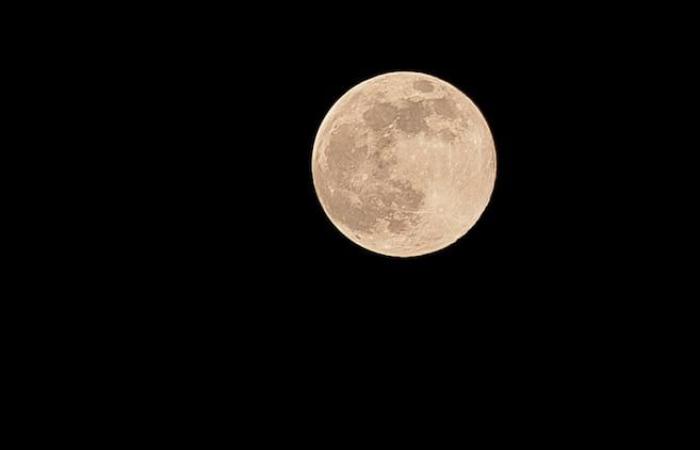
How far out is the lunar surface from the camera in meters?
4.84

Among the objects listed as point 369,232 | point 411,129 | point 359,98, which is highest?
point 359,98

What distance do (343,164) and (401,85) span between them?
768 mm

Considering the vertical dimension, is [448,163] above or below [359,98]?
below

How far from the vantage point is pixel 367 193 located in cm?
496

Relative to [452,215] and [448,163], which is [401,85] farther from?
[452,215]

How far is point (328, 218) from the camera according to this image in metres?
5.71

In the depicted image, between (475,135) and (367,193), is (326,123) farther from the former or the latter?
(475,135)

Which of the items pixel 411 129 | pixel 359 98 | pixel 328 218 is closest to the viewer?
pixel 411 129

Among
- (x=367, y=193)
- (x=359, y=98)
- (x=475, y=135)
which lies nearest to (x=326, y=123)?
(x=359, y=98)

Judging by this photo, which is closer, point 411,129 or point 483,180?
point 411,129

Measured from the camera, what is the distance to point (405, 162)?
4.81 metres

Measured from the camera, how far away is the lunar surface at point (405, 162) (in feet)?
15.9

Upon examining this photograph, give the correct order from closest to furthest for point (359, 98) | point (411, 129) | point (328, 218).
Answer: point (411, 129)
point (359, 98)
point (328, 218)

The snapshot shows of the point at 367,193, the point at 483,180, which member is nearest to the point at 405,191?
the point at 367,193
